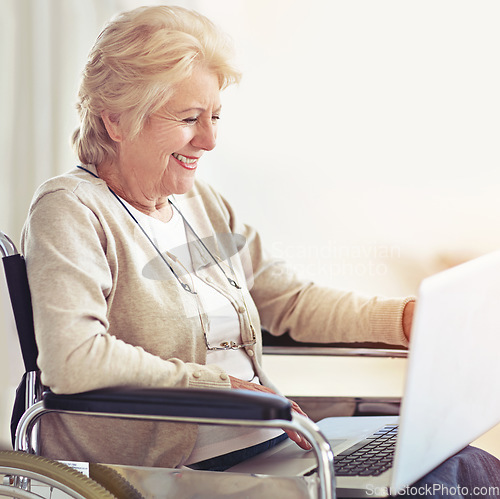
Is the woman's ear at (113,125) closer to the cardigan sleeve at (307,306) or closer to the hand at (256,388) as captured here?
the cardigan sleeve at (307,306)

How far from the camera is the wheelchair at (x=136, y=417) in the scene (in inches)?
34.1

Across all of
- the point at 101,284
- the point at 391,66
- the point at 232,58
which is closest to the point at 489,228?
the point at 391,66

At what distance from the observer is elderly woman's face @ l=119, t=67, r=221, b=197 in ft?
4.01

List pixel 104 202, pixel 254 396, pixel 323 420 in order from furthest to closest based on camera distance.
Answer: pixel 323 420 → pixel 104 202 → pixel 254 396

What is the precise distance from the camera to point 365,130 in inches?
129

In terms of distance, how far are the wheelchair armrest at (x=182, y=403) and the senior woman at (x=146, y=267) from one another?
0.03m

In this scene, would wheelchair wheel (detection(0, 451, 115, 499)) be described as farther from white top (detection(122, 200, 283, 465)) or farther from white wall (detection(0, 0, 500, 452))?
white wall (detection(0, 0, 500, 452))

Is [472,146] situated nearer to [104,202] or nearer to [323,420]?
[323,420]

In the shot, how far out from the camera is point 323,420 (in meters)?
1.40

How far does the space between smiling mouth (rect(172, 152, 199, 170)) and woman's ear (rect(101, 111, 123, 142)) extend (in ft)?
0.34

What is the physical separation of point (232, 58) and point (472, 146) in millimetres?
2259

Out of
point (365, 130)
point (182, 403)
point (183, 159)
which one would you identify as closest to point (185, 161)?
point (183, 159)

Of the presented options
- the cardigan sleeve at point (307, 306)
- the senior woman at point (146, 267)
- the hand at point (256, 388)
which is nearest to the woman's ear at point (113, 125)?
the senior woman at point (146, 267)

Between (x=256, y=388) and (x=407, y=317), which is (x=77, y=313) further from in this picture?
(x=407, y=317)
